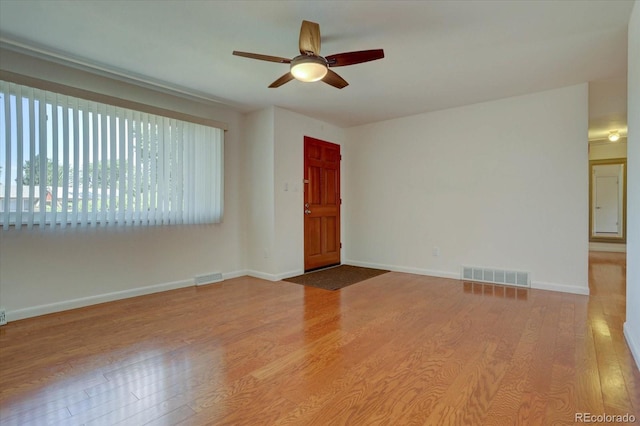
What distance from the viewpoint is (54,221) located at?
119 inches

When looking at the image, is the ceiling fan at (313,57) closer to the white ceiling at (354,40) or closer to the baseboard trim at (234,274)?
the white ceiling at (354,40)

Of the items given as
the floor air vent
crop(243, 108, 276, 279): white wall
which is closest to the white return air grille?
crop(243, 108, 276, 279): white wall

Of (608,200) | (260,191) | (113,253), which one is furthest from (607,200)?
(113,253)

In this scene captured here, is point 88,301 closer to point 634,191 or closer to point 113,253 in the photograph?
point 113,253

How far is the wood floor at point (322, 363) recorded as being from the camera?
1.58m

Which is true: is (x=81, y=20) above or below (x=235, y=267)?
above

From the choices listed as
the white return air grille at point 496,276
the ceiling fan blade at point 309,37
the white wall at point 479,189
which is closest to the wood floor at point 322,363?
the white return air grille at point 496,276

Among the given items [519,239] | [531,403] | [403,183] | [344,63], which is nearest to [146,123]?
[344,63]

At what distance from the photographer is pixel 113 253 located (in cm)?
349

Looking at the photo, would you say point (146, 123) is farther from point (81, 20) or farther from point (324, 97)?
point (324, 97)

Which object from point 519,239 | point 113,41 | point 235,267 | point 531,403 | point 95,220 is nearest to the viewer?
point 531,403

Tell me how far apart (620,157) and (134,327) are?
372 inches

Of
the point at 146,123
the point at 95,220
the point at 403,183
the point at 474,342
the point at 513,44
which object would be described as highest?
the point at 513,44

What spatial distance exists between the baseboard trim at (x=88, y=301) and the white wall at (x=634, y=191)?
4463mm
